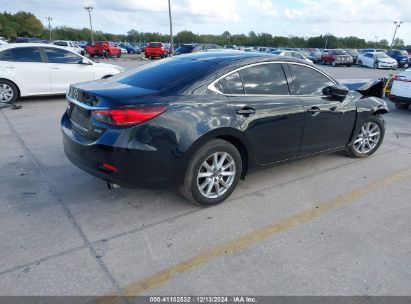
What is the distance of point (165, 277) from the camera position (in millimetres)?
2684

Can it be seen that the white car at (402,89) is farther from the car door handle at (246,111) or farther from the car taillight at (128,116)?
the car taillight at (128,116)

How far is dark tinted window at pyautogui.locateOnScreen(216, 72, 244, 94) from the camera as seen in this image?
3.71 metres

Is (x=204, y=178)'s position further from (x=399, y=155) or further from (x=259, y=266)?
(x=399, y=155)

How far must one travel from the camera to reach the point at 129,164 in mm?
3252

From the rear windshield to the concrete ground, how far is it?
126 centimetres

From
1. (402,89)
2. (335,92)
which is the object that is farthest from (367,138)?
(402,89)

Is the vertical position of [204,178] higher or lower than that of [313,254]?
higher

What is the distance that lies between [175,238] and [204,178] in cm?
79

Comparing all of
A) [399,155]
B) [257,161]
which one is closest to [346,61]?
[399,155]

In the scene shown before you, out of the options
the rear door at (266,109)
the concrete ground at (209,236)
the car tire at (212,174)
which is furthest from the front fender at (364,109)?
the car tire at (212,174)

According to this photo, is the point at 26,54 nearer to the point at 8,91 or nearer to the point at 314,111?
the point at 8,91

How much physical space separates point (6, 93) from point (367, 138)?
829 cm

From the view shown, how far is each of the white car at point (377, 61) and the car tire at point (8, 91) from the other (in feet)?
98.3

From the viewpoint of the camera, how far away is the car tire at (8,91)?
345 inches
